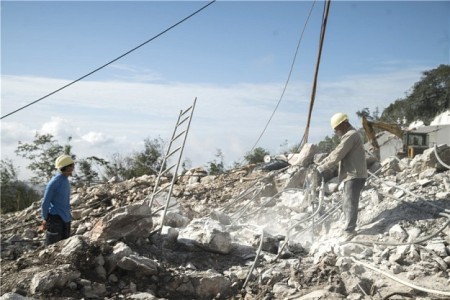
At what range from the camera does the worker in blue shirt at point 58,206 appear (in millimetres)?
5312

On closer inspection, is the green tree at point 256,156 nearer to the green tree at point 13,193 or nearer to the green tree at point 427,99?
the green tree at point 13,193

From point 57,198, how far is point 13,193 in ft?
32.0

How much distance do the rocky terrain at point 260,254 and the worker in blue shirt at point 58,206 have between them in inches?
12.2

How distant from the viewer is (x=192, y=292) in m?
4.71

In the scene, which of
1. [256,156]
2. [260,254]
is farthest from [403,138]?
[260,254]

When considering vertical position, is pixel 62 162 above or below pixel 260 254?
above

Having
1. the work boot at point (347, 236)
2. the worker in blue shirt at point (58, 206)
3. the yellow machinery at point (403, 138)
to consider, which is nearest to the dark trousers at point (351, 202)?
the work boot at point (347, 236)

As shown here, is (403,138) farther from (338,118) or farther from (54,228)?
(54,228)

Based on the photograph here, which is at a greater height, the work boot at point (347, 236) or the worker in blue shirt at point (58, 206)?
the worker in blue shirt at point (58, 206)

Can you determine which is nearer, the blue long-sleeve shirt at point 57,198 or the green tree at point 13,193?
the blue long-sleeve shirt at point 57,198

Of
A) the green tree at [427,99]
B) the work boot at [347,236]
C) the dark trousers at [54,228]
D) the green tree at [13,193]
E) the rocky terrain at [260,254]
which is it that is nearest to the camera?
the rocky terrain at [260,254]

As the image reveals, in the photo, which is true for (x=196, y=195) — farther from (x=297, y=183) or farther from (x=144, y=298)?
(x=144, y=298)

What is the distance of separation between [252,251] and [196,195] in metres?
4.21

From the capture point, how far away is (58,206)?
5352mm
